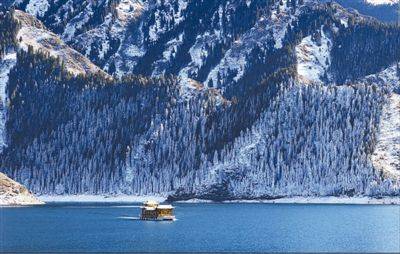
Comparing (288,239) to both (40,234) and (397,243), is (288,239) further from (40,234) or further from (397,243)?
(40,234)

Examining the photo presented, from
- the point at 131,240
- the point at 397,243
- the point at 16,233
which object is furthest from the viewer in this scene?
the point at 16,233

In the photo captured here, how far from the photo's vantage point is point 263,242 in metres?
178

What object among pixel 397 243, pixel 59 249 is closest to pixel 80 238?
pixel 59 249

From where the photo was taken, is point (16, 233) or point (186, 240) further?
point (16, 233)

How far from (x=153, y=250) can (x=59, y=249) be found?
53.4ft

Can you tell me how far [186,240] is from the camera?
18388 centimetres

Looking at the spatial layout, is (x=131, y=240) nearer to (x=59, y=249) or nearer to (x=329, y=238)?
(x=59, y=249)

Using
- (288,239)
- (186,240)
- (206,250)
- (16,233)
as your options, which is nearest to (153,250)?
(206,250)

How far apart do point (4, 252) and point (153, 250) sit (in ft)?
84.0

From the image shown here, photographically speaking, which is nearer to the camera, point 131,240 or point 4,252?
point 4,252

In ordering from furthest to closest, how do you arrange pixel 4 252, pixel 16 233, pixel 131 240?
pixel 16 233 < pixel 131 240 < pixel 4 252

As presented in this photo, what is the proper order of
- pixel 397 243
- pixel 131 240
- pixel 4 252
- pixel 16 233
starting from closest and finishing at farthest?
1. pixel 4 252
2. pixel 397 243
3. pixel 131 240
4. pixel 16 233

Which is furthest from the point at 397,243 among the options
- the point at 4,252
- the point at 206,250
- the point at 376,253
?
the point at 4,252

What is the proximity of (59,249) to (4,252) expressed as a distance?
1115 cm
